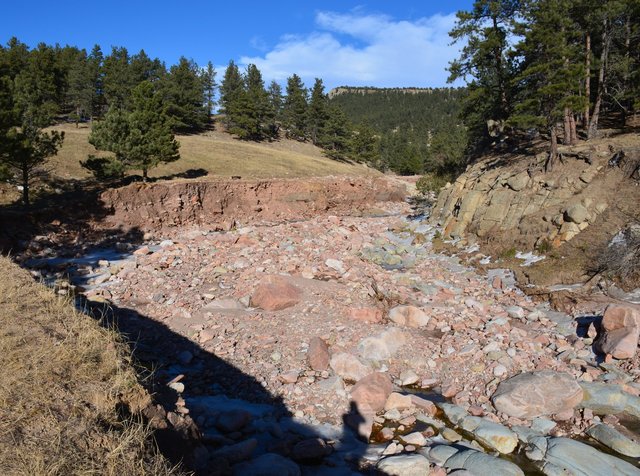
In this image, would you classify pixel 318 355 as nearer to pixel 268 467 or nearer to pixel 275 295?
pixel 275 295

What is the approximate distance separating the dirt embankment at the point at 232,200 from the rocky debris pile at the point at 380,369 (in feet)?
35.2

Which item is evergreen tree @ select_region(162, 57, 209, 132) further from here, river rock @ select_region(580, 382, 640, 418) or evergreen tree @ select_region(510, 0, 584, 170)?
river rock @ select_region(580, 382, 640, 418)

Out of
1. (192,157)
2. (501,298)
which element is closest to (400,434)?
(501,298)

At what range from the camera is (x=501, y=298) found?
1412cm

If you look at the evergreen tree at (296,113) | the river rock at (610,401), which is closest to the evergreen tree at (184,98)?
the evergreen tree at (296,113)

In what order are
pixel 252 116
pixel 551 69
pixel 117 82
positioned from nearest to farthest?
pixel 551 69, pixel 117 82, pixel 252 116

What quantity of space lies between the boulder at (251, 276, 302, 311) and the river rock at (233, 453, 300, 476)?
655cm

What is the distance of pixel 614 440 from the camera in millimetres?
7512

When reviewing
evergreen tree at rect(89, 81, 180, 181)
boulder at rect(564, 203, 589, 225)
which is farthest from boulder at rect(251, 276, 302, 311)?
evergreen tree at rect(89, 81, 180, 181)

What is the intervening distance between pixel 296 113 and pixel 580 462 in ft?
235

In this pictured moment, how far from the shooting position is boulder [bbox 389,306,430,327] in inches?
482

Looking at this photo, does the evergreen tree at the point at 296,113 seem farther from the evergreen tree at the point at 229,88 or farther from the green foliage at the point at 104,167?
the green foliage at the point at 104,167

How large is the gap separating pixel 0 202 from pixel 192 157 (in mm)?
19757

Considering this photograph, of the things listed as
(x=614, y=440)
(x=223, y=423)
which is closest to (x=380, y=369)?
(x=223, y=423)
